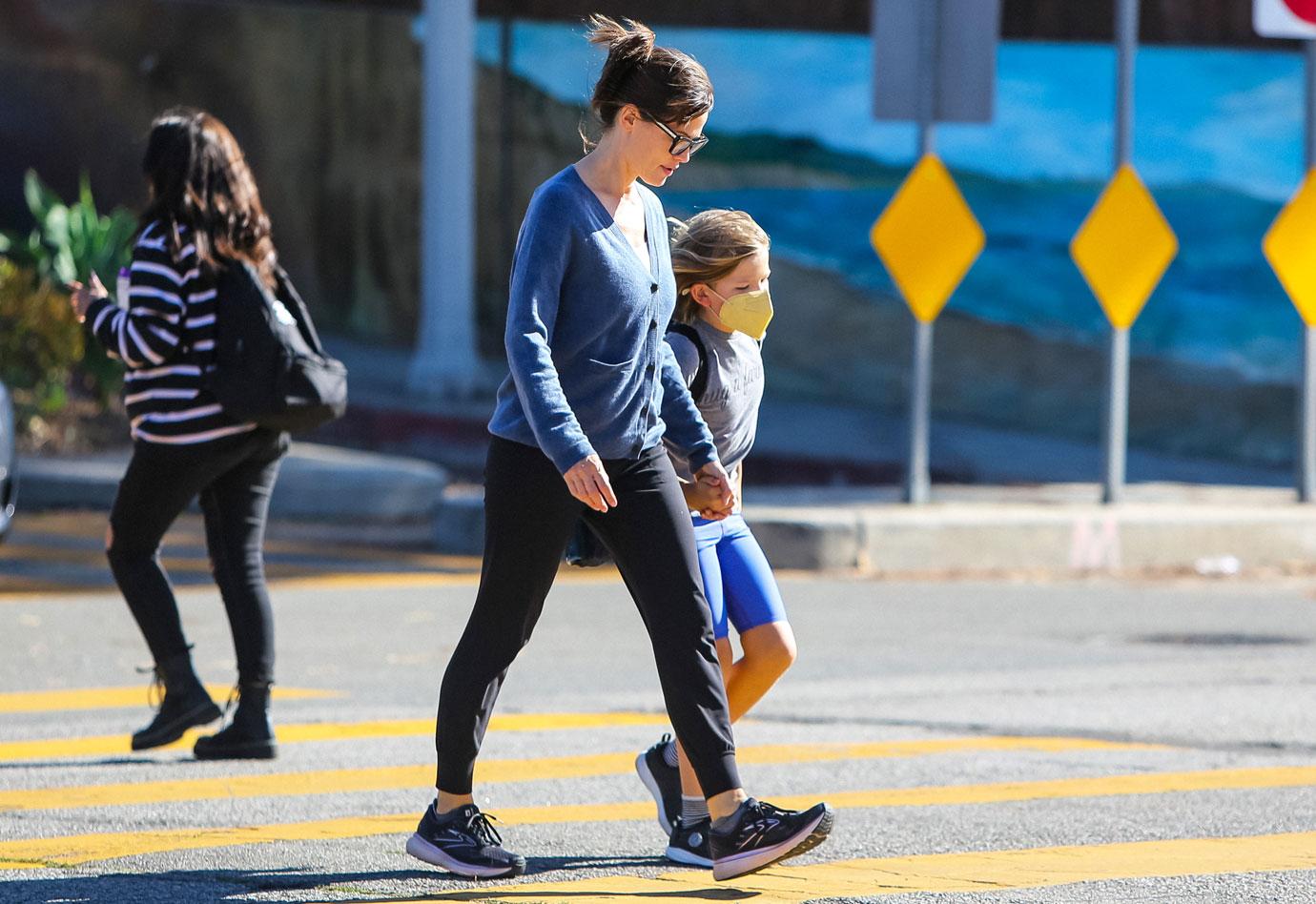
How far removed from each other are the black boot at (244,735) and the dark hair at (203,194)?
1.21 metres

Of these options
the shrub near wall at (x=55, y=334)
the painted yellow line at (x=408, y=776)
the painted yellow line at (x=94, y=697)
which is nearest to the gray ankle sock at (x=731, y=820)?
the painted yellow line at (x=408, y=776)

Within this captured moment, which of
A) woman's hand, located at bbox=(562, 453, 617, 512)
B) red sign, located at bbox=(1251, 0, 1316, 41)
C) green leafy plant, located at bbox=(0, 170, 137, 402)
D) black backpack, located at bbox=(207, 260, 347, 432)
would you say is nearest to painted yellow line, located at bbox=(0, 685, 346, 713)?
black backpack, located at bbox=(207, 260, 347, 432)

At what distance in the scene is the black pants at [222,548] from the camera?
20.7 feet

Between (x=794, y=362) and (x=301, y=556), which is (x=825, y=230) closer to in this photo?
(x=794, y=362)

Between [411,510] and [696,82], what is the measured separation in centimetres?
868

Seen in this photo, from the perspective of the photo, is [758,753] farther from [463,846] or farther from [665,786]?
[463,846]

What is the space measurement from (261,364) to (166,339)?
0.27 m

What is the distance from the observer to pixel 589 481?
4.44 metres

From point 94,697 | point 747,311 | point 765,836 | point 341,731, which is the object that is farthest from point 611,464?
point 94,697

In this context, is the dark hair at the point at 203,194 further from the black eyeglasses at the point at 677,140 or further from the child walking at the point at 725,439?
the black eyeglasses at the point at 677,140

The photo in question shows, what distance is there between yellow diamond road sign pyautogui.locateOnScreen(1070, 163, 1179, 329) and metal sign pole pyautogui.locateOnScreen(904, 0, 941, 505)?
1.13 meters

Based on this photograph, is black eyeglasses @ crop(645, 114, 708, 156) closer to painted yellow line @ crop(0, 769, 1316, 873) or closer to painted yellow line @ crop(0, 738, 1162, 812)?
painted yellow line @ crop(0, 769, 1316, 873)

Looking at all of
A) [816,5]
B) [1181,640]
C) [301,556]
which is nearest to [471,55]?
[816,5]

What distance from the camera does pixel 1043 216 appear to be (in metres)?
20.0
